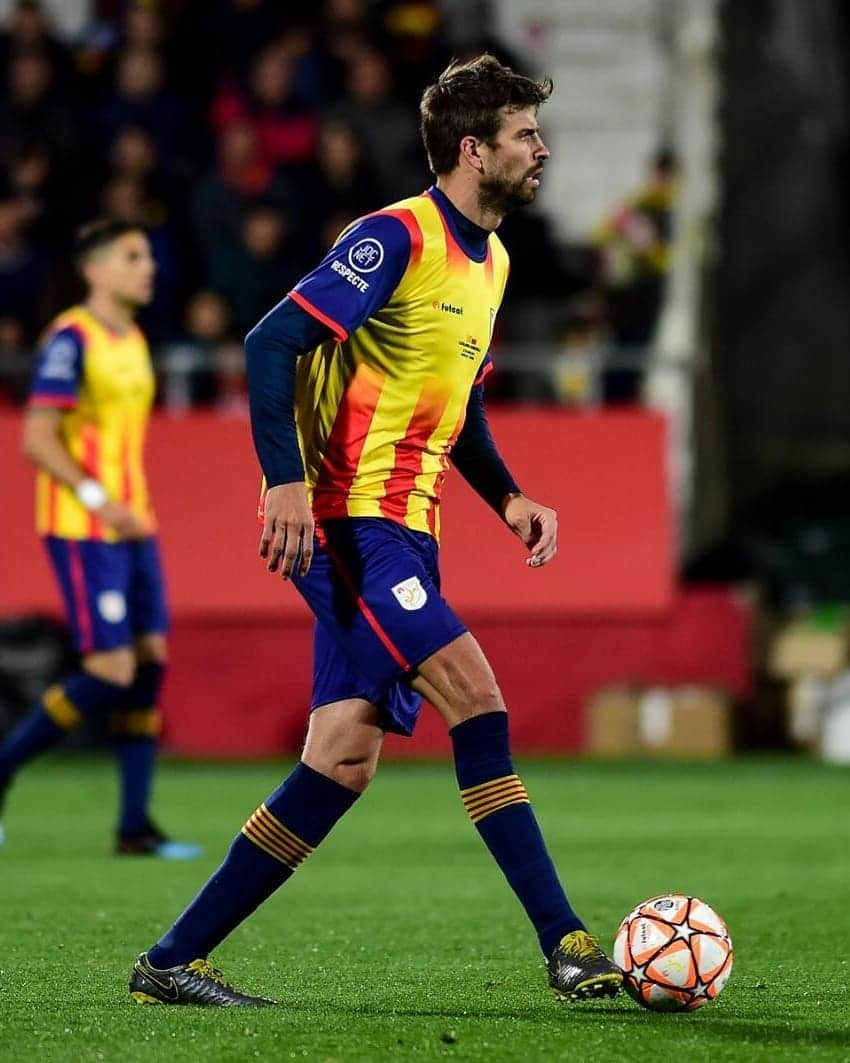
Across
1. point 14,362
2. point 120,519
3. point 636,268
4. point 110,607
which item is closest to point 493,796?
point 120,519

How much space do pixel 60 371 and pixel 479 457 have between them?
3846 mm

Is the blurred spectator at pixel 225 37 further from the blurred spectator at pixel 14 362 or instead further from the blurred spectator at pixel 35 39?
the blurred spectator at pixel 14 362

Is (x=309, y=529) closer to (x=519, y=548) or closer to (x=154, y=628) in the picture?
(x=154, y=628)

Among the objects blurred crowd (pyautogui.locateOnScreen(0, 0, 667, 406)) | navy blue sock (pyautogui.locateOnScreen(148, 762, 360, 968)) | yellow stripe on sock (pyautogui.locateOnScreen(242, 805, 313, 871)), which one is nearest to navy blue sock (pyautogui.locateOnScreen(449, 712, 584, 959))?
navy blue sock (pyautogui.locateOnScreen(148, 762, 360, 968))

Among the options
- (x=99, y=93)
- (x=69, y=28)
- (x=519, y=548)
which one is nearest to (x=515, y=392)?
(x=519, y=548)

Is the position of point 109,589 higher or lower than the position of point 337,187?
lower

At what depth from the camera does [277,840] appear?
539 centimetres

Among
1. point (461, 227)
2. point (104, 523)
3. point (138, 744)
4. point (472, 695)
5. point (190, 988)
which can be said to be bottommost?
point (190, 988)

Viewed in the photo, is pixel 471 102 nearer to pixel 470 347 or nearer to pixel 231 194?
pixel 470 347

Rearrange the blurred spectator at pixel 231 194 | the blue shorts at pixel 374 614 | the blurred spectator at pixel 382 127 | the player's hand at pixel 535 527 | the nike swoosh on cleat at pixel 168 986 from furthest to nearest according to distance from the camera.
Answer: the blurred spectator at pixel 382 127 < the blurred spectator at pixel 231 194 < the player's hand at pixel 535 527 < the nike swoosh on cleat at pixel 168 986 < the blue shorts at pixel 374 614

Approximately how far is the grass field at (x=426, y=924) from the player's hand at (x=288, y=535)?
1.00m

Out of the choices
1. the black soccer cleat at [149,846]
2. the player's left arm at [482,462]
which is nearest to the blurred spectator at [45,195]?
the black soccer cleat at [149,846]

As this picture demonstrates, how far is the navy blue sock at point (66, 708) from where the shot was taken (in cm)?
935

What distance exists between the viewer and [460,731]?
538cm
